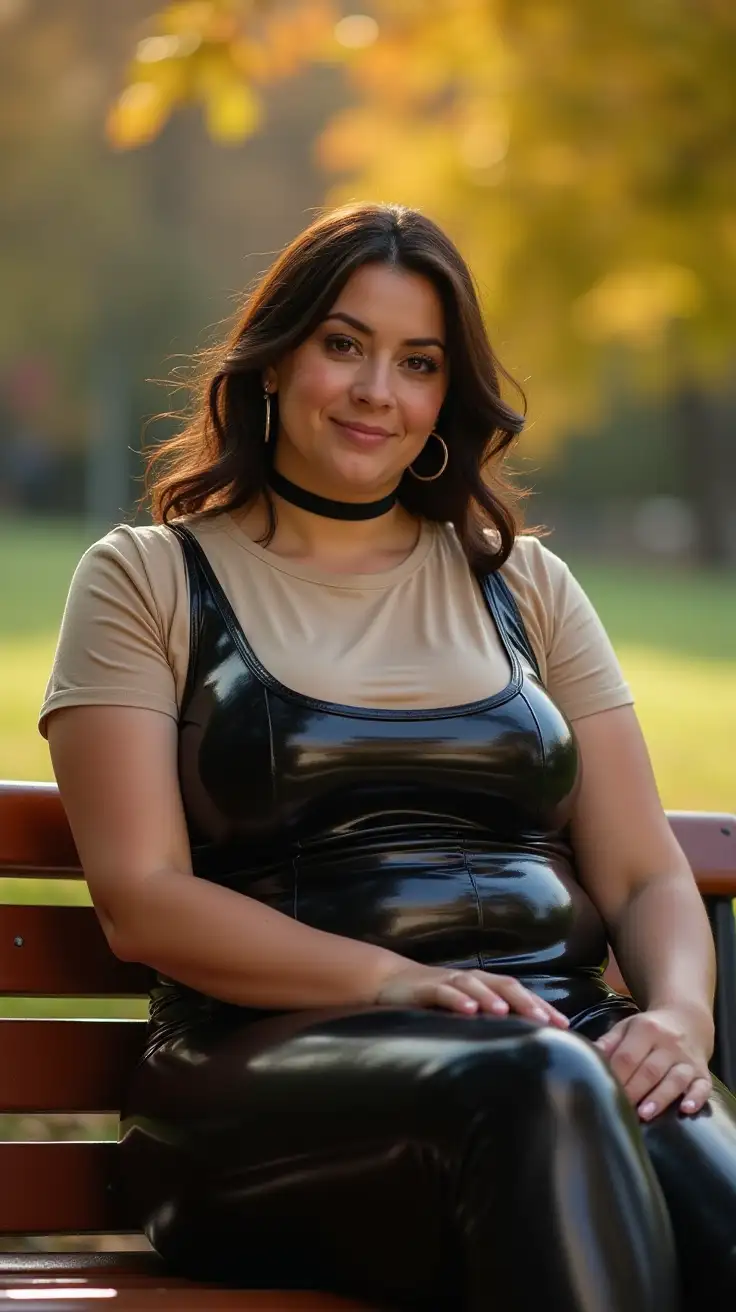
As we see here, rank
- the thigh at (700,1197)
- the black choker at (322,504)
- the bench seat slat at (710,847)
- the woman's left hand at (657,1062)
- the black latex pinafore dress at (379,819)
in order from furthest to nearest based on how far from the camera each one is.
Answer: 1. the bench seat slat at (710,847)
2. the black choker at (322,504)
3. the black latex pinafore dress at (379,819)
4. the woman's left hand at (657,1062)
5. the thigh at (700,1197)

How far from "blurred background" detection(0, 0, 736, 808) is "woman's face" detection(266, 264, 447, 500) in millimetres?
418

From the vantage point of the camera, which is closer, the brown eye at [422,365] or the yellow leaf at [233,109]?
the brown eye at [422,365]

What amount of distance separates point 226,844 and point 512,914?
436 mm

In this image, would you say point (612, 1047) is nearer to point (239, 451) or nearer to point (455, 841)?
point (455, 841)

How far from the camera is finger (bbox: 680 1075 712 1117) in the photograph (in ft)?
8.58

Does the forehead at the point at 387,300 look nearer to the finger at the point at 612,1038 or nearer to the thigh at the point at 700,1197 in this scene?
the finger at the point at 612,1038

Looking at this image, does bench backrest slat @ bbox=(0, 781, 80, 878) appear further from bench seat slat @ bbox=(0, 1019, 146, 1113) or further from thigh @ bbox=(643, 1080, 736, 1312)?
thigh @ bbox=(643, 1080, 736, 1312)

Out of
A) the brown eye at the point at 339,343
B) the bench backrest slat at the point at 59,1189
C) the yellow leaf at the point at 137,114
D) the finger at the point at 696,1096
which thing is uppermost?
the yellow leaf at the point at 137,114

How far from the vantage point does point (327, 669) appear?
2.96m

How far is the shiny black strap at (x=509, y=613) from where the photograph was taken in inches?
126

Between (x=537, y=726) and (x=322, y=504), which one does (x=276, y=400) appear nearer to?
(x=322, y=504)

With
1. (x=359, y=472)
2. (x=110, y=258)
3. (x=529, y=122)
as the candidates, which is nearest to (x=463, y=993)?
(x=359, y=472)

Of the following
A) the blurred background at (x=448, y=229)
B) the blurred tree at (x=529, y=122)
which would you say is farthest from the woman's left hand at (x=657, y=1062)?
the blurred tree at (x=529, y=122)

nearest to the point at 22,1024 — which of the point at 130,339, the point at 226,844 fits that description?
the point at 226,844
